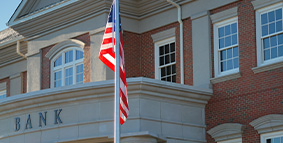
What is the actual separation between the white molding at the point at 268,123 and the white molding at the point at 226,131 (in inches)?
21.6

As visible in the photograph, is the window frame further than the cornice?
Yes

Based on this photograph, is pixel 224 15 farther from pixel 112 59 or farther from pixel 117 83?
pixel 117 83

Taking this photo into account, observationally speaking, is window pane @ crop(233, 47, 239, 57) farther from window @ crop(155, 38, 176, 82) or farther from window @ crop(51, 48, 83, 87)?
window @ crop(51, 48, 83, 87)

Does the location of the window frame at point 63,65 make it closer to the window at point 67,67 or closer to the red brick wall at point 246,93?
the window at point 67,67

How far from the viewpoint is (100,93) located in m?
22.0

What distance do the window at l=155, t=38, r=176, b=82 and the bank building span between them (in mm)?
39

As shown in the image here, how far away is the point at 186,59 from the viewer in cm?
2530

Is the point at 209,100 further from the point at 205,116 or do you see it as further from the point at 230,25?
the point at 230,25

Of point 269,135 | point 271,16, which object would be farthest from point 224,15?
point 269,135

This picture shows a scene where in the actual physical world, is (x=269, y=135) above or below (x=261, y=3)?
below

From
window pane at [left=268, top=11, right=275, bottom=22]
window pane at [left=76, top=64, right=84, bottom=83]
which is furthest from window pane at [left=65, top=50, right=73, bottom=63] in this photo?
window pane at [left=268, top=11, right=275, bottom=22]

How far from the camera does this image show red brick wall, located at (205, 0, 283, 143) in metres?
22.5

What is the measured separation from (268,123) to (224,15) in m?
4.19

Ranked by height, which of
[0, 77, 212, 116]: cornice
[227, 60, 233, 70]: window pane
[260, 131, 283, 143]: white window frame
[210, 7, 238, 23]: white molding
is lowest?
[260, 131, 283, 143]: white window frame
